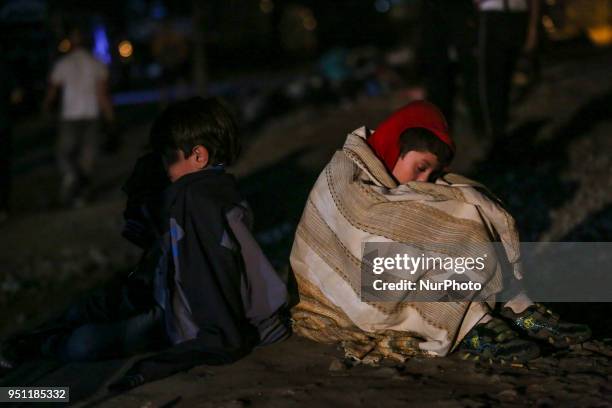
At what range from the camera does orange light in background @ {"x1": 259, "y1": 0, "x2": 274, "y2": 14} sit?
30.1 meters

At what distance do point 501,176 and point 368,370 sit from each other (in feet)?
12.4

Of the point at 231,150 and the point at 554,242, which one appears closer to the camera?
the point at 231,150

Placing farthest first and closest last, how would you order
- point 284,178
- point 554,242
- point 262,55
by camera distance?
point 262,55 → point 284,178 → point 554,242

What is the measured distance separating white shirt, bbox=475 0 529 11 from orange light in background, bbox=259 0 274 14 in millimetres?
23703

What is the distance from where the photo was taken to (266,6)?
30.5 m

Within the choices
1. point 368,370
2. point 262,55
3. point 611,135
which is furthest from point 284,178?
point 262,55

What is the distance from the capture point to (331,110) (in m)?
12.0

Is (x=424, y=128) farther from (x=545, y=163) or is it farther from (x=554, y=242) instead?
(x=545, y=163)

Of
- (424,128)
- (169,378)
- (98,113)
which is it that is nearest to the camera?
(169,378)

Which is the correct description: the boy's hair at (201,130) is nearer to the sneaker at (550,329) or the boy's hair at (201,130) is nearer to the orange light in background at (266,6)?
the sneaker at (550,329)

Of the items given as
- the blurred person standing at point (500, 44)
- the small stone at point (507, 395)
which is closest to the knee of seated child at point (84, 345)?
the small stone at point (507, 395)

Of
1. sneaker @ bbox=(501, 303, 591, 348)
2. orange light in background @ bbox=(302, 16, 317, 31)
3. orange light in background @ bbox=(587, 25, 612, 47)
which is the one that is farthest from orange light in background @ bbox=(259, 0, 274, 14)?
sneaker @ bbox=(501, 303, 591, 348)

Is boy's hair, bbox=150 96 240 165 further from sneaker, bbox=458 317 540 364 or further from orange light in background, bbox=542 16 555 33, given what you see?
orange light in background, bbox=542 16 555 33

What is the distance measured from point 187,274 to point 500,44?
3.77m
